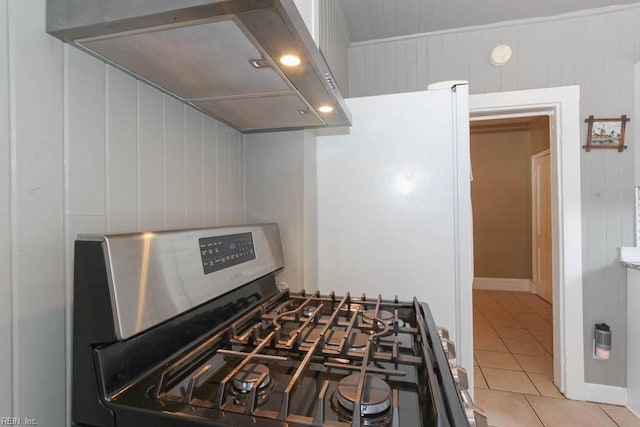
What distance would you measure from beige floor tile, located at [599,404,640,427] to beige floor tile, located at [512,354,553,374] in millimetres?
406

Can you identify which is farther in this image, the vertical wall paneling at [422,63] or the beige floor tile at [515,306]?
the beige floor tile at [515,306]

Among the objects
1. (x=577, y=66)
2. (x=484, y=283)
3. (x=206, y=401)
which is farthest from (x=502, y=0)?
(x=484, y=283)

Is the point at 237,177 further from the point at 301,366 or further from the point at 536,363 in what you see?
the point at 536,363

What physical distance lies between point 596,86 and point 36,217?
103 inches

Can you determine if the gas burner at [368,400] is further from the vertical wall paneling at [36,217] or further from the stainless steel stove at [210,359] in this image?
the vertical wall paneling at [36,217]

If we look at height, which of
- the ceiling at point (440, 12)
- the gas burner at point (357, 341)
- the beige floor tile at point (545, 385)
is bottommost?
the beige floor tile at point (545, 385)

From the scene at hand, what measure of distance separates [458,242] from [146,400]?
43.0 inches

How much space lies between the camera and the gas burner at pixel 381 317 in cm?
88

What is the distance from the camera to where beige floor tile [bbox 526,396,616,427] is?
5.71 ft

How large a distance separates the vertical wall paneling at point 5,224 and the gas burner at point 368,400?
20.7 inches

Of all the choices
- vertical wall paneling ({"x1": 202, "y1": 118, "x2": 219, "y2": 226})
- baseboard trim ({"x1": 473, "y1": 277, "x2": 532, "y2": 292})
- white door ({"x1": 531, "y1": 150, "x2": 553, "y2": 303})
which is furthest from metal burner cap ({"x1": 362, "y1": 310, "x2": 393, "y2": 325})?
baseboard trim ({"x1": 473, "y1": 277, "x2": 532, "y2": 292})

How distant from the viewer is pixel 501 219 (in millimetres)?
4566

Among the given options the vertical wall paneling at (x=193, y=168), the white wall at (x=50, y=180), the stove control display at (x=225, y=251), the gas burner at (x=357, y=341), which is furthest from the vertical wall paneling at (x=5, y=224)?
the gas burner at (x=357, y=341)

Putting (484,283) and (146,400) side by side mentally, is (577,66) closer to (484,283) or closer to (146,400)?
(146,400)
